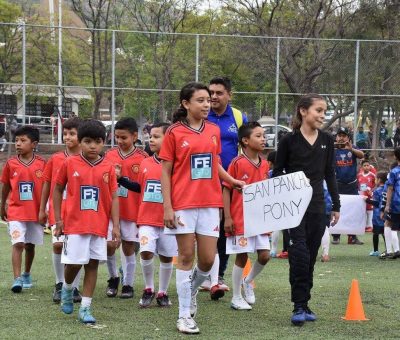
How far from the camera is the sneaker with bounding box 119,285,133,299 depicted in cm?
879

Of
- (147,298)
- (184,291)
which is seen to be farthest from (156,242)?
(184,291)

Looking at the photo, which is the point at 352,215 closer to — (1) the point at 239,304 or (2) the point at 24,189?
(2) the point at 24,189

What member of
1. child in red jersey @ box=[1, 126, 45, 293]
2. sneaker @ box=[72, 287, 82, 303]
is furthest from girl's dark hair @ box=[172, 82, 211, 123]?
child in red jersey @ box=[1, 126, 45, 293]

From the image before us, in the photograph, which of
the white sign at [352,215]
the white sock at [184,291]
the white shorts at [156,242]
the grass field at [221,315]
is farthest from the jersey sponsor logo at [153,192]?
the white sign at [352,215]

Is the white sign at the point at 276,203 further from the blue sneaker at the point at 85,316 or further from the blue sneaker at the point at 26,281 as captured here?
the blue sneaker at the point at 26,281

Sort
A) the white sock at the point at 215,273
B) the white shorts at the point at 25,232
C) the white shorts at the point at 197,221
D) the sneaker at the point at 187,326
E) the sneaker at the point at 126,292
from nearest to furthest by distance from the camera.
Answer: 1. the sneaker at the point at 187,326
2. the white shorts at the point at 197,221
3. the white sock at the point at 215,273
4. the sneaker at the point at 126,292
5. the white shorts at the point at 25,232

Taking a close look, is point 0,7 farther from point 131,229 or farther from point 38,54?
point 131,229

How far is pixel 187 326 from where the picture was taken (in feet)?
22.4

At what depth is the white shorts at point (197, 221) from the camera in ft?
22.8

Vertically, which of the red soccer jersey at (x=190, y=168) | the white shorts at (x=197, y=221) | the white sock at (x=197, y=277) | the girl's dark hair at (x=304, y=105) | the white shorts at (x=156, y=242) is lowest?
the white sock at (x=197, y=277)

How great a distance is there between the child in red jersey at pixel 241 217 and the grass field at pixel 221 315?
220 millimetres

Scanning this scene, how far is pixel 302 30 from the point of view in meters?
28.6

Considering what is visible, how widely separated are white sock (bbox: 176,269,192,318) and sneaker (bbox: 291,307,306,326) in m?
0.86

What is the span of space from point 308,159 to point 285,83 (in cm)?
1457
